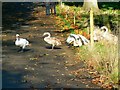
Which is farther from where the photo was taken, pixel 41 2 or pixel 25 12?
pixel 41 2

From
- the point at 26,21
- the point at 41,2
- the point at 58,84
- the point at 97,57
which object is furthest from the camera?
the point at 41,2

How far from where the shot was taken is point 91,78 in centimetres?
1520

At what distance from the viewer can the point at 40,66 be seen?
17.5 m

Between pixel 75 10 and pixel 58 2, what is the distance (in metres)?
7.24

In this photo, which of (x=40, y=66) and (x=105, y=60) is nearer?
(x=105, y=60)

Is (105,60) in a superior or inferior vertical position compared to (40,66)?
superior

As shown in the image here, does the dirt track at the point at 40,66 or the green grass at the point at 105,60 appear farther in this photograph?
the dirt track at the point at 40,66

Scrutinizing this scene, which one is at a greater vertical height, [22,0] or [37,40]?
[22,0]

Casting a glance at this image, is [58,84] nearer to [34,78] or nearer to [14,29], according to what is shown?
[34,78]

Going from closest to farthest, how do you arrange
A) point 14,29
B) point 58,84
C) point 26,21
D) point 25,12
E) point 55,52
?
point 58,84 < point 55,52 < point 14,29 < point 26,21 < point 25,12

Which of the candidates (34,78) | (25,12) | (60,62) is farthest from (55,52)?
(25,12)

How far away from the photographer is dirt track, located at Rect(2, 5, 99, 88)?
48.1 ft

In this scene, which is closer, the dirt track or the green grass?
the green grass

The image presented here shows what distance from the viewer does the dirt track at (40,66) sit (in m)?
14.7
